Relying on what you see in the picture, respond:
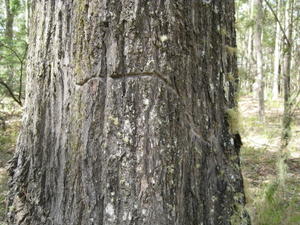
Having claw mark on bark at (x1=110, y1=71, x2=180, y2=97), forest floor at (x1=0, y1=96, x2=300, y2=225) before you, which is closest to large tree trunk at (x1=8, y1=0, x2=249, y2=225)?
claw mark on bark at (x1=110, y1=71, x2=180, y2=97)

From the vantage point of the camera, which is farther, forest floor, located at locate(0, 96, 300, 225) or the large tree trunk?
forest floor, located at locate(0, 96, 300, 225)

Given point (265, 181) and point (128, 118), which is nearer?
point (128, 118)

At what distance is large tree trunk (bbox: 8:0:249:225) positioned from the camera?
1.69 m

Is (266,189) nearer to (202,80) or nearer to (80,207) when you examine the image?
(202,80)

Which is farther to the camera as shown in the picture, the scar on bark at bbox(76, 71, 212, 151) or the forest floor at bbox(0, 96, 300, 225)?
the forest floor at bbox(0, 96, 300, 225)

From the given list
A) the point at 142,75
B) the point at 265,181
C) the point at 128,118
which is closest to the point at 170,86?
the point at 142,75

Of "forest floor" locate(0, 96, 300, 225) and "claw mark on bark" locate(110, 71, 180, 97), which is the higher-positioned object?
"claw mark on bark" locate(110, 71, 180, 97)

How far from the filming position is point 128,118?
1.70 metres

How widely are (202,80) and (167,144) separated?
1.53ft

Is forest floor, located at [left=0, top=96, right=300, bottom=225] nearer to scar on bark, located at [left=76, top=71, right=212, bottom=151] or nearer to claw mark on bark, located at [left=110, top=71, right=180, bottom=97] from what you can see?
scar on bark, located at [left=76, top=71, right=212, bottom=151]

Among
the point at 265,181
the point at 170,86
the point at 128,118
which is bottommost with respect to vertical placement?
the point at 265,181

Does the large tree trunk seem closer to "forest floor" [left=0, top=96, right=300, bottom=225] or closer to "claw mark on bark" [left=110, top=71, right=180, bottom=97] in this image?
"claw mark on bark" [left=110, top=71, right=180, bottom=97]

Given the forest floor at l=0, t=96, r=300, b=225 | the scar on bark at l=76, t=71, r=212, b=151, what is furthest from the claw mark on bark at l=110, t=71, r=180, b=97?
the forest floor at l=0, t=96, r=300, b=225

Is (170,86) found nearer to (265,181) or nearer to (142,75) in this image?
(142,75)
